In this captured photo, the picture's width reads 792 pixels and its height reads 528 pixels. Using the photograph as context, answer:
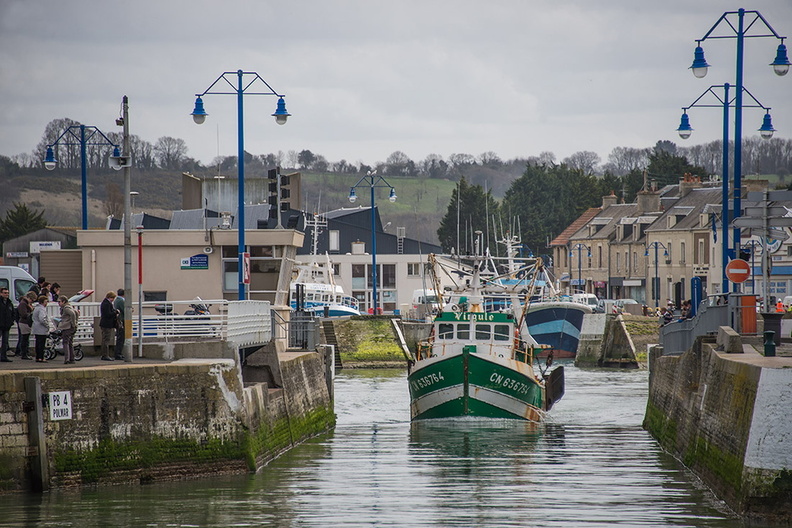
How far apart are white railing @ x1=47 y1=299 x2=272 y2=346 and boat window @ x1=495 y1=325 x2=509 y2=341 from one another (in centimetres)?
928

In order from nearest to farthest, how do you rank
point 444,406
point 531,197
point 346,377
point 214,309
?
point 444,406, point 214,309, point 346,377, point 531,197

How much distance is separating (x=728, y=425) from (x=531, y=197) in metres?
108

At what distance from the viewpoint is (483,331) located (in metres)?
34.4

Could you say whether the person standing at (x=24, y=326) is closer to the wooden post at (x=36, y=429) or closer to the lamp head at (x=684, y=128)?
the wooden post at (x=36, y=429)

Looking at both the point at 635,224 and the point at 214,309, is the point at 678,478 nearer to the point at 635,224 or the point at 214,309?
the point at 214,309

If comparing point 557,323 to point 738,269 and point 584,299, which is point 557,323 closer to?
point 584,299

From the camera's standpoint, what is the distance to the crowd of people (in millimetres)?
22484

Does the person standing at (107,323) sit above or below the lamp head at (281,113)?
below

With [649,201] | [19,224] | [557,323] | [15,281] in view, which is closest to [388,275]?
[557,323]

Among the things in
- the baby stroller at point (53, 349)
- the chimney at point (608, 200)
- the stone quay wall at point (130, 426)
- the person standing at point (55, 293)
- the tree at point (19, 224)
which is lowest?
the stone quay wall at point (130, 426)

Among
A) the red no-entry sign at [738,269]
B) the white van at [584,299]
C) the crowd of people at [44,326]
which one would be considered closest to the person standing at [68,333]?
the crowd of people at [44,326]

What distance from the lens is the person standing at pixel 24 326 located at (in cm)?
2384

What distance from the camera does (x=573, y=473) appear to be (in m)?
23.3

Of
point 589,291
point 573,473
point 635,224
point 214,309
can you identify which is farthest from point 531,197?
point 573,473
